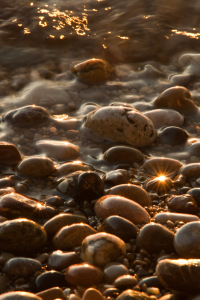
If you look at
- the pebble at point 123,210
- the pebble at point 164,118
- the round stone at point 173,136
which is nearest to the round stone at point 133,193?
the pebble at point 123,210

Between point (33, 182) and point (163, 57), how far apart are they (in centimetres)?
360

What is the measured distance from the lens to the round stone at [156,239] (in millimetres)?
1908

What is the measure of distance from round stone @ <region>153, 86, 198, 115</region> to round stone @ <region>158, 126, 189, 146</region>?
1.73 feet

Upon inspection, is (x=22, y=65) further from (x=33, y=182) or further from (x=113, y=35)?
(x=33, y=182)

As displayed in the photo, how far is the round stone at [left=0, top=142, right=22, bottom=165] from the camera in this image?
2.92 meters

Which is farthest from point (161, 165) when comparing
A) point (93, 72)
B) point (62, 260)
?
point (93, 72)

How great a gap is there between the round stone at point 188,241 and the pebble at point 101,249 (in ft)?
1.06

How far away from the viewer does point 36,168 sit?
2760 mm

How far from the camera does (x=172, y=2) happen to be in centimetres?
678

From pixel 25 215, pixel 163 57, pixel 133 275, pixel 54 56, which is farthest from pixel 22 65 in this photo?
pixel 133 275

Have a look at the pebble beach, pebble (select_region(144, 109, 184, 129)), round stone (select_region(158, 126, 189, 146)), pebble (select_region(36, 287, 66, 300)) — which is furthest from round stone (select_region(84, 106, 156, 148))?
pebble (select_region(36, 287, 66, 300))

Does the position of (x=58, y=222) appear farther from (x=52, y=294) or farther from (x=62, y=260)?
(x=52, y=294)

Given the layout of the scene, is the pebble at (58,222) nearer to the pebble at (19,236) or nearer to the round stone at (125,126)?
the pebble at (19,236)

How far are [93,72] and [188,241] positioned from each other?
125 inches
